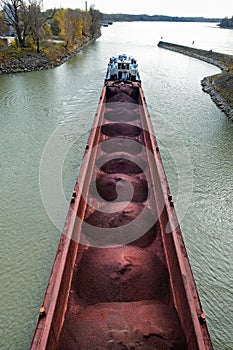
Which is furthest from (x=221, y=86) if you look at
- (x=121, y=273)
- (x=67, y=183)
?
(x=121, y=273)

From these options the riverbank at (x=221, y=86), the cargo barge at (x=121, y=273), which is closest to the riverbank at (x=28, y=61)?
the riverbank at (x=221, y=86)

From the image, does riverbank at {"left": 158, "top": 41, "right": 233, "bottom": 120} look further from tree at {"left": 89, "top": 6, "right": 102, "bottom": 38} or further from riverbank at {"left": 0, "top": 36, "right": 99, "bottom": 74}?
tree at {"left": 89, "top": 6, "right": 102, "bottom": 38}

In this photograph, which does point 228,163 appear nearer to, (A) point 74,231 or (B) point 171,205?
(B) point 171,205

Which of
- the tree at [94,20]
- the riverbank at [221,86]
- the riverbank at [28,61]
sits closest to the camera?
the riverbank at [221,86]

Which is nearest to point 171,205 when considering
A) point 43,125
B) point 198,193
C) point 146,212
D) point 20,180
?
point 146,212

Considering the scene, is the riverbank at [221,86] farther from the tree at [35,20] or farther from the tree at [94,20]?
the tree at [94,20]

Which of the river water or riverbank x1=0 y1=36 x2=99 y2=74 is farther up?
riverbank x1=0 y1=36 x2=99 y2=74

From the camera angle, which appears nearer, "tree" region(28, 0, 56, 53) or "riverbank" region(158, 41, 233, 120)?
"riverbank" region(158, 41, 233, 120)

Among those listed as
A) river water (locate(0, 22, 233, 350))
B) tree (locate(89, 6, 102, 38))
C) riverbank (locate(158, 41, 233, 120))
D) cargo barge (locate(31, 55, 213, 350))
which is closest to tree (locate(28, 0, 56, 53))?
river water (locate(0, 22, 233, 350))
